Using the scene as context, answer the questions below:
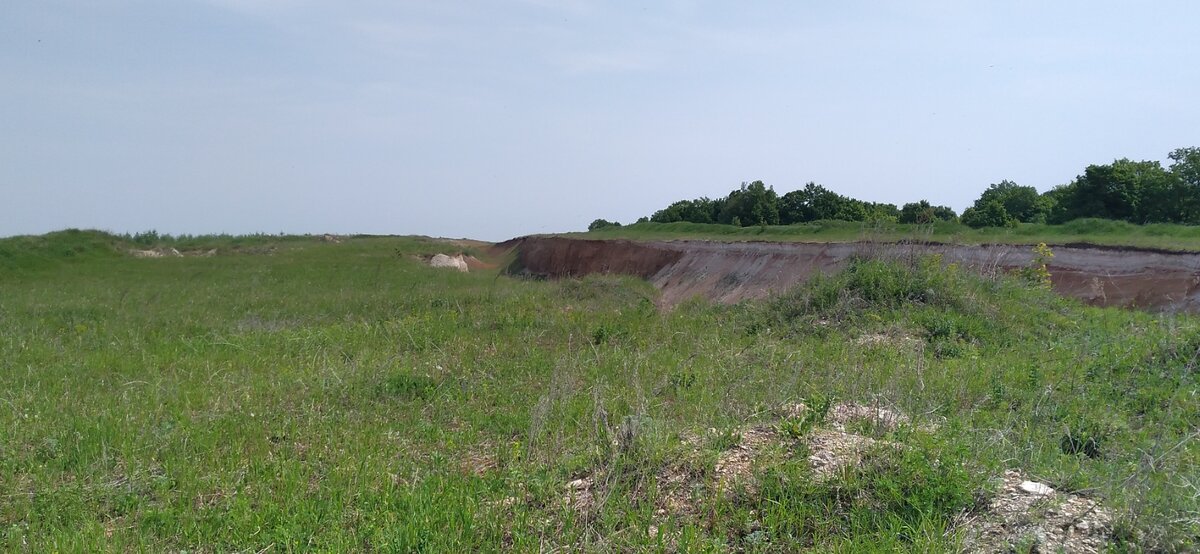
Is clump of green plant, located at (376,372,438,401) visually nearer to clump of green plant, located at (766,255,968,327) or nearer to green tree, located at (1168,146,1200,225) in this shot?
clump of green plant, located at (766,255,968,327)

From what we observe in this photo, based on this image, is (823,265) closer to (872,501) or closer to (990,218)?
(990,218)

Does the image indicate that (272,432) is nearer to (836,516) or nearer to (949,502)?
(836,516)

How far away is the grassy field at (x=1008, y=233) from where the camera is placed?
1502 cm

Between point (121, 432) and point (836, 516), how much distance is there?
4.99 metres

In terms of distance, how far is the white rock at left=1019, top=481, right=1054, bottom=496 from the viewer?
379 centimetres

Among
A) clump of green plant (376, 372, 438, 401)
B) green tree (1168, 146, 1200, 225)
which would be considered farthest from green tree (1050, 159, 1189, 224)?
clump of green plant (376, 372, 438, 401)

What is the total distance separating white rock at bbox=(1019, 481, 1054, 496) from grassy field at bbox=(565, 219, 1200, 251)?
28.2ft

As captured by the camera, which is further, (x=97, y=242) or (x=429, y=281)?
(x=97, y=242)

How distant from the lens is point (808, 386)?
20.0 ft

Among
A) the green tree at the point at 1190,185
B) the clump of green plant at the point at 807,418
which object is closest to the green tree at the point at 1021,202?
the green tree at the point at 1190,185

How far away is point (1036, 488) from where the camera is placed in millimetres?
3830

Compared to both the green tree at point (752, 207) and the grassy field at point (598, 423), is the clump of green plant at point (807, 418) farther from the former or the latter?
the green tree at point (752, 207)

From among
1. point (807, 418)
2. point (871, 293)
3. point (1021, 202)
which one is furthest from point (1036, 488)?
point (1021, 202)

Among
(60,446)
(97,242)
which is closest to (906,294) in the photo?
(60,446)
